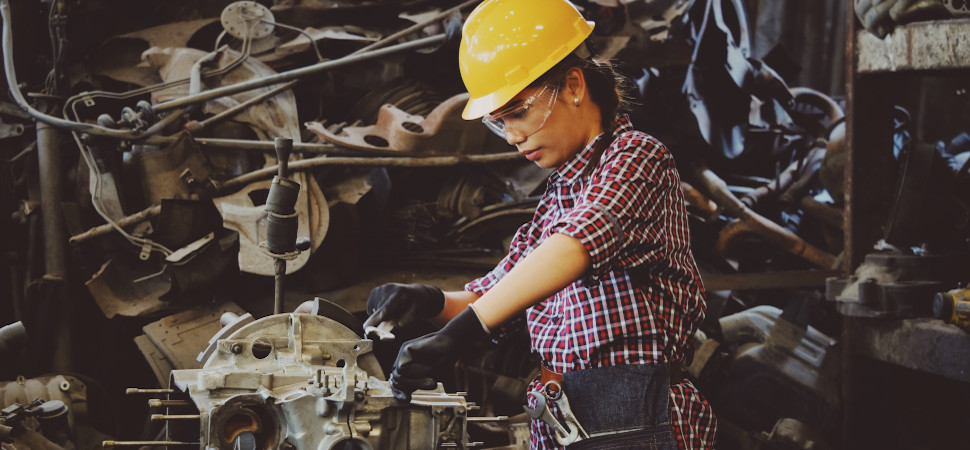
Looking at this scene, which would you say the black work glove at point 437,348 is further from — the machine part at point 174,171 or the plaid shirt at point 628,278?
the machine part at point 174,171

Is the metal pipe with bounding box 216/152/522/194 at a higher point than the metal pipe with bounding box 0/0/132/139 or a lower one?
lower

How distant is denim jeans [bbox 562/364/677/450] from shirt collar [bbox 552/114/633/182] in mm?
408

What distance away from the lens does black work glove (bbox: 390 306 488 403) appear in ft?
5.06

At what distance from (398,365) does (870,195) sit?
2744mm

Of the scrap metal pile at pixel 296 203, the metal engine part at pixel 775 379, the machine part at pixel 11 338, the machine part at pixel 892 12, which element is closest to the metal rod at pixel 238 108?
the scrap metal pile at pixel 296 203

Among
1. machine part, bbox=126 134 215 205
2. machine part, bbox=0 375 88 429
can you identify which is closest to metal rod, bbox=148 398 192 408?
machine part, bbox=0 375 88 429

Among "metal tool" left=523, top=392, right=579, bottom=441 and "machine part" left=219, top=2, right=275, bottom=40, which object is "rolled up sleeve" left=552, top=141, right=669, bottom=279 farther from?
"machine part" left=219, top=2, right=275, bottom=40

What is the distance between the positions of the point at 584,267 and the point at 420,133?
259cm

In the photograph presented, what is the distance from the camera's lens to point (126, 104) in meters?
4.36

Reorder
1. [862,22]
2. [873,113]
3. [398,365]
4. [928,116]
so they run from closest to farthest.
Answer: [398,365]
[862,22]
[873,113]
[928,116]

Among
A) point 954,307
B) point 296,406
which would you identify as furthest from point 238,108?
point 954,307

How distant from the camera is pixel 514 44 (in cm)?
182

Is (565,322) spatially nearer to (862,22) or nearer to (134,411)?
(862,22)

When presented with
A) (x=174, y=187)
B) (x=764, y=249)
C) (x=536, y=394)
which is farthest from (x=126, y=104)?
(x=764, y=249)
